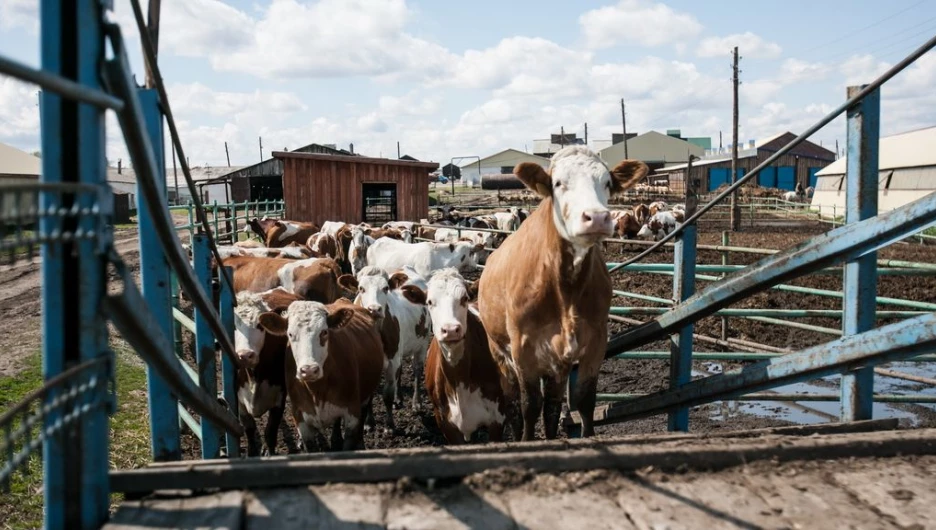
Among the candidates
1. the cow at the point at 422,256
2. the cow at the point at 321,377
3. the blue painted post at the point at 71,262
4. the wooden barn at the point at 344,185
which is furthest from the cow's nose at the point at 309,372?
the wooden barn at the point at 344,185

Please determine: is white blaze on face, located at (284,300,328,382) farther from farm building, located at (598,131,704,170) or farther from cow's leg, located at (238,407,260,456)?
farm building, located at (598,131,704,170)

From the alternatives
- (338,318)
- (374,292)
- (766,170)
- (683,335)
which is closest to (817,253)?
(683,335)

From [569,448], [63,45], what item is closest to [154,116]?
[63,45]

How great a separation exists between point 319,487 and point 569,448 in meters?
0.91

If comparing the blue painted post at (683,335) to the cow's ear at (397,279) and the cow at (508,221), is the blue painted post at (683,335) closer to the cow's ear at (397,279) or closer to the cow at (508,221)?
the cow's ear at (397,279)

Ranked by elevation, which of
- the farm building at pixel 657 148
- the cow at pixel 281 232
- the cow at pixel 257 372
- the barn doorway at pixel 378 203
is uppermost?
the farm building at pixel 657 148

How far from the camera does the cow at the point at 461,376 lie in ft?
18.7

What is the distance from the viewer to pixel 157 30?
11.2 ft

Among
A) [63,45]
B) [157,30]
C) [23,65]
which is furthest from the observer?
[157,30]

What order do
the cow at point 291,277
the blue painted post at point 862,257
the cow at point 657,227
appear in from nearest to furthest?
the blue painted post at point 862,257
the cow at point 291,277
the cow at point 657,227

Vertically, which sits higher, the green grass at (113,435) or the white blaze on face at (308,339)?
the white blaze on face at (308,339)

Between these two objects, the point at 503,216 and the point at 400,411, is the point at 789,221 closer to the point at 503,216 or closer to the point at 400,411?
the point at 503,216

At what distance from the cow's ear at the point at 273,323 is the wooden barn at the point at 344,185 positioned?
676 inches

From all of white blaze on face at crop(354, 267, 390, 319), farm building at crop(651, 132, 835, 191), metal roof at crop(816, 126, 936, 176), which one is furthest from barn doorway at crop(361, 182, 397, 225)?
farm building at crop(651, 132, 835, 191)
